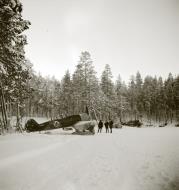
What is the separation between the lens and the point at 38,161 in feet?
28.4

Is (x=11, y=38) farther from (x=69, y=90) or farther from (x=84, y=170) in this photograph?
(x=69, y=90)

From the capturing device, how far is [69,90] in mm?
54125

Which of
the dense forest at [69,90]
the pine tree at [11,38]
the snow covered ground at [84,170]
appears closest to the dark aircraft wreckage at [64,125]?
the dense forest at [69,90]

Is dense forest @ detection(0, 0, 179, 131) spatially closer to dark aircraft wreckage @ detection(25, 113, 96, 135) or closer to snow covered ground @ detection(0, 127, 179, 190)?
dark aircraft wreckage @ detection(25, 113, 96, 135)

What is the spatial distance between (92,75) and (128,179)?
106 feet

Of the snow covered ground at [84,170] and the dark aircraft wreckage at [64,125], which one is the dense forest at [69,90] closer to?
the dark aircraft wreckage at [64,125]

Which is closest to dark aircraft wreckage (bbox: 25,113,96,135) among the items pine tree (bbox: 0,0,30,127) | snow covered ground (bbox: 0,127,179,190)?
pine tree (bbox: 0,0,30,127)

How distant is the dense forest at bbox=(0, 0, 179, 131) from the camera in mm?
13516

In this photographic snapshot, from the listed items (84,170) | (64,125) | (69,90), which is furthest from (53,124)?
(69,90)

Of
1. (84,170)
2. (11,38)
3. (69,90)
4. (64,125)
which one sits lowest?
(84,170)

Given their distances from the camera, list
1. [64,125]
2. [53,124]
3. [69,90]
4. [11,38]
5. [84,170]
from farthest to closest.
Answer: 1. [69,90]
2. [64,125]
3. [53,124]
4. [11,38]
5. [84,170]

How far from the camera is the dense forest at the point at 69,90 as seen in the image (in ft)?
44.3

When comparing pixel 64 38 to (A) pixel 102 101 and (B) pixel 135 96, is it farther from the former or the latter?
(B) pixel 135 96

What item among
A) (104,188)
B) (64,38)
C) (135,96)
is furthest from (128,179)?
(135,96)
